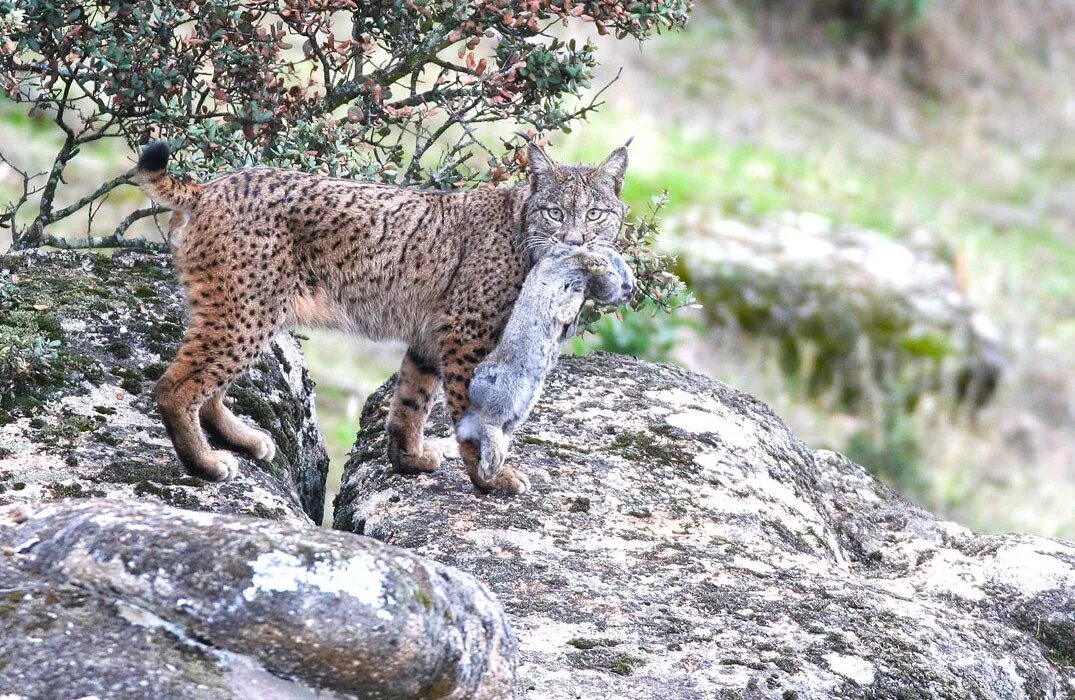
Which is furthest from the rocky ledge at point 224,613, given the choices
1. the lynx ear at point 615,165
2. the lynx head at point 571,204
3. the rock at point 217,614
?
the lynx ear at point 615,165

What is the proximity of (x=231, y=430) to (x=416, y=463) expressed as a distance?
0.80 m

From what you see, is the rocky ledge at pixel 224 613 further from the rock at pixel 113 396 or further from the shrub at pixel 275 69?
the shrub at pixel 275 69

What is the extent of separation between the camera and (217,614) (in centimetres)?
353

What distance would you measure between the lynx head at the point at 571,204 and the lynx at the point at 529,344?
0.44 metres

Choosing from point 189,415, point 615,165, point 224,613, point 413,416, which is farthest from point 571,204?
point 224,613

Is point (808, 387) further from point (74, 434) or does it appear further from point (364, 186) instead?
point (74, 434)

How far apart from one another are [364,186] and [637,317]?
12.5 ft

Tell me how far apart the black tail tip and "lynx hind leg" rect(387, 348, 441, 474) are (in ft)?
4.64

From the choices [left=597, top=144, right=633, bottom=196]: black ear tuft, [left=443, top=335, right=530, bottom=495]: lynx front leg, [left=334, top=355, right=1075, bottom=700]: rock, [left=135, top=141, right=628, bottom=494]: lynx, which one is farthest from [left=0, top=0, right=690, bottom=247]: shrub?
[left=334, top=355, right=1075, bottom=700]: rock

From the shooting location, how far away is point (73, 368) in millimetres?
6180

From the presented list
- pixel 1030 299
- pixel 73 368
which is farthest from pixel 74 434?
pixel 1030 299

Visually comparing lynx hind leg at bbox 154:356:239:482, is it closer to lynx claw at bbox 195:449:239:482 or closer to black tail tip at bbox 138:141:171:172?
lynx claw at bbox 195:449:239:482

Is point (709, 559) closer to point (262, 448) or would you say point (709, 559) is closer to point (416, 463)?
point (416, 463)

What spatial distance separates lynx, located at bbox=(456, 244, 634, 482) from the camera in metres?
5.80
